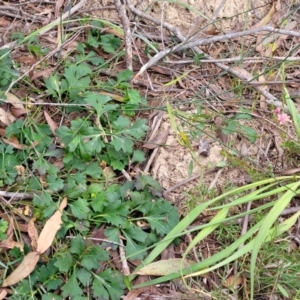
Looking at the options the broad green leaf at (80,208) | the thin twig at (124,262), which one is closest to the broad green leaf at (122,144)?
the broad green leaf at (80,208)

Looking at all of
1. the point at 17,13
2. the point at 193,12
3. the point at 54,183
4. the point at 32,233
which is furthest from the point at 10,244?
the point at 193,12

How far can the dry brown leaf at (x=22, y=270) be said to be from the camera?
1.47m

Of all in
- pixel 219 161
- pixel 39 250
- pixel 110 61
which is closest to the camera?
pixel 39 250

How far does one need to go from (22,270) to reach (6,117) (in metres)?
0.58

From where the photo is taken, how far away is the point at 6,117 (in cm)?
175

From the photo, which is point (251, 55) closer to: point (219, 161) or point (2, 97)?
point (219, 161)

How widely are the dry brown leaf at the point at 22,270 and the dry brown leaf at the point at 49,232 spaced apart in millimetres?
34

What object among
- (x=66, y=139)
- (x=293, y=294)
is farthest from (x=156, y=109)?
(x=293, y=294)

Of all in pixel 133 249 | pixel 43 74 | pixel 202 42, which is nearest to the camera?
pixel 133 249

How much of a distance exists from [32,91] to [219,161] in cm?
78

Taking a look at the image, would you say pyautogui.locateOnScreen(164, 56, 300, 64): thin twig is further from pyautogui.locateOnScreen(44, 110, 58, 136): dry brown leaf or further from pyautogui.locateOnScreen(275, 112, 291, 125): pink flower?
pyautogui.locateOnScreen(44, 110, 58, 136): dry brown leaf

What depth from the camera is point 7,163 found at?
164cm

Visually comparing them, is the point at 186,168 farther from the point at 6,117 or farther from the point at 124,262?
the point at 6,117

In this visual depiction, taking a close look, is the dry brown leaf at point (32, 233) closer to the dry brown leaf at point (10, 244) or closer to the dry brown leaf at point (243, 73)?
the dry brown leaf at point (10, 244)
